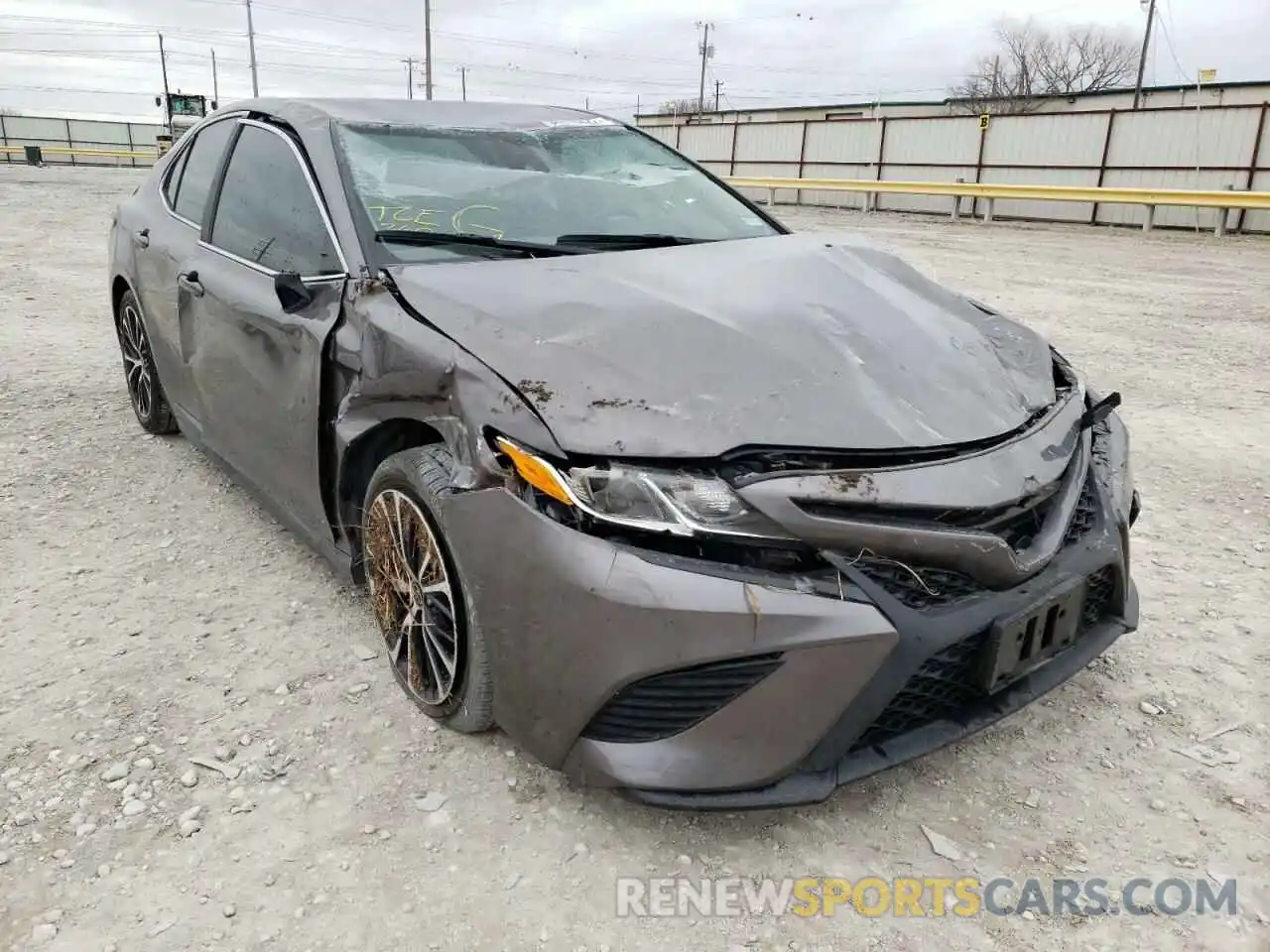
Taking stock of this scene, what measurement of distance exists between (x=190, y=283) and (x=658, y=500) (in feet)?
7.81

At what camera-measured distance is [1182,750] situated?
7.69 feet

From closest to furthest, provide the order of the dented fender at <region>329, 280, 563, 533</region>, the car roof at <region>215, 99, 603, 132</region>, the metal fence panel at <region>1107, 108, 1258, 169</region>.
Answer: the dented fender at <region>329, 280, 563, 533</region>, the car roof at <region>215, 99, 603, 132</region>, the metal fence panel at <region>1107, 108, 1258, 169</region>

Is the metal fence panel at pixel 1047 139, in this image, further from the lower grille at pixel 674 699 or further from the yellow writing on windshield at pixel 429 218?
the lower grille at pixel 674 699

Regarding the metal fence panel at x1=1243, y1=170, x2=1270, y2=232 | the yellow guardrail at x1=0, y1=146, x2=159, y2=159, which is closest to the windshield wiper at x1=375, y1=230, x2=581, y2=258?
the metal fence panel at x1=1243, y1=170, x2=1270, y2=232

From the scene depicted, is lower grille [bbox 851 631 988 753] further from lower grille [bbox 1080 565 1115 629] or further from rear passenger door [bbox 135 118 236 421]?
rear passenger door [bbox 135 118 236 421]

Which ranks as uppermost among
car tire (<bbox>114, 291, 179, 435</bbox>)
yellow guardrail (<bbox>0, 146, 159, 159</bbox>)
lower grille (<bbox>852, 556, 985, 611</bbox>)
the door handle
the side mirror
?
the side mirror

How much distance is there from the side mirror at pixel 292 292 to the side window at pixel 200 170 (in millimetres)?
1234

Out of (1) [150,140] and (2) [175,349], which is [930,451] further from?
(1) [150,140]

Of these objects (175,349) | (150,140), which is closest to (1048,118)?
(175,349)

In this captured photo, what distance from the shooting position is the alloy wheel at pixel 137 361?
4.28 m

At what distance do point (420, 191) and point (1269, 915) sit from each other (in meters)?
2.72

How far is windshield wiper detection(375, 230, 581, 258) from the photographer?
262 centimetres

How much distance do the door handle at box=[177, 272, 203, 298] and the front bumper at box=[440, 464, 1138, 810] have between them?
187 centimetres

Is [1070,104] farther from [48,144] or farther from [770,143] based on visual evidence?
[48,144]
